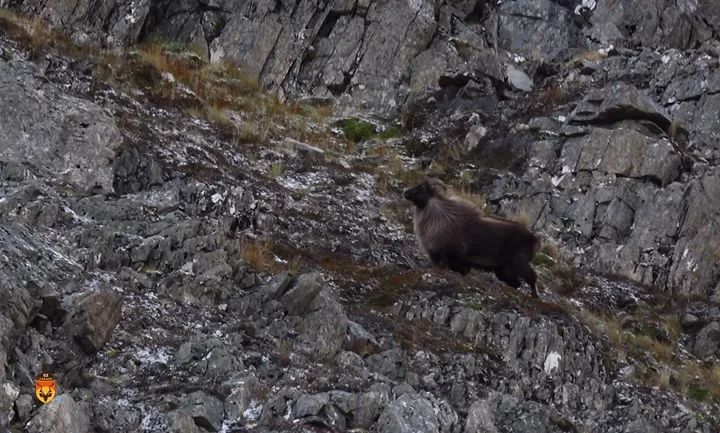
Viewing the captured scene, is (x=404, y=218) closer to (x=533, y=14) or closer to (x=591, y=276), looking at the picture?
(x=591, y=276)

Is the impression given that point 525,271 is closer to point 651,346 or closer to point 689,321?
point 651,346

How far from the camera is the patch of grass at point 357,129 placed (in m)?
19.7

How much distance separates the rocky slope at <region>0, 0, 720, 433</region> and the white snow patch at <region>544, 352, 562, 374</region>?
3 cm

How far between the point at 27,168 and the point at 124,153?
1631 mm

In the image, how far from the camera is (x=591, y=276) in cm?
1534

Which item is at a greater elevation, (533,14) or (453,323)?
(533,14)

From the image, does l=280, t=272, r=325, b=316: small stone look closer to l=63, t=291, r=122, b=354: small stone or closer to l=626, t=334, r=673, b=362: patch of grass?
l=63, t=291, r=122, b=354: small stone

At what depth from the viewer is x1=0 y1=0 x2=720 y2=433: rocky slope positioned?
8.41 m

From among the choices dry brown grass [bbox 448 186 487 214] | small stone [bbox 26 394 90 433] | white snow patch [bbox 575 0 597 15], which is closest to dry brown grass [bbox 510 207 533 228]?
dry brown grass [bbox 448 186 487 214]

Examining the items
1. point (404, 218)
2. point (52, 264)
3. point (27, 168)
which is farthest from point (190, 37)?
point (52, 264)

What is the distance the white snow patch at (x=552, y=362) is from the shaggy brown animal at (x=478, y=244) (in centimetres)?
183

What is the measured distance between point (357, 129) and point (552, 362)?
952 cm

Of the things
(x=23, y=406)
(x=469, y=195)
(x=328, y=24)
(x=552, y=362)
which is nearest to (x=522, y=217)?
(x=469, y=195)

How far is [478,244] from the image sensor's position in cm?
1287
